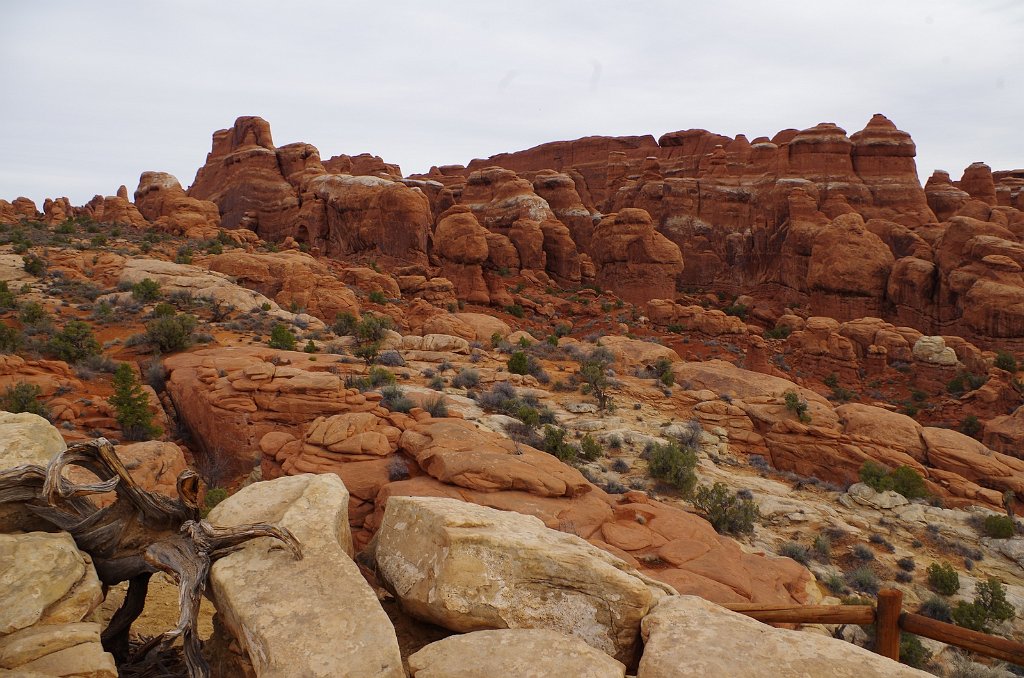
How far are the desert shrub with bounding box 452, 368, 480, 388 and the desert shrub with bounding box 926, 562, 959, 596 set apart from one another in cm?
1038

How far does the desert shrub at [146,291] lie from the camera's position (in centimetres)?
1827

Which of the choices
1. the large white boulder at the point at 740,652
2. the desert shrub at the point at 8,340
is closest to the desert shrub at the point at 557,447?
the large white boulder at the point at 740,652

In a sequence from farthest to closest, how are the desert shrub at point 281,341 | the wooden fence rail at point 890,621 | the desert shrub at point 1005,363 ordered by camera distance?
the desert shrub at point 1005,363 → the desert shrub at point 281,341 → the wooden fence rail at point 890,621

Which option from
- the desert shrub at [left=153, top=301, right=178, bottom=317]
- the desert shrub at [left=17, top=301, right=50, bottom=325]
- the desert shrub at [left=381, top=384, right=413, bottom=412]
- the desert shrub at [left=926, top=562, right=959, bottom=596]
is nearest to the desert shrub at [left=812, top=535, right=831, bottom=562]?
the desert shrub at [left=926, top=562, right=959, bottom=596]

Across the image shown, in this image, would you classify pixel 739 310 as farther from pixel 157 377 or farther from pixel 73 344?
pixel 73 344

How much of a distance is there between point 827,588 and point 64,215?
188ft

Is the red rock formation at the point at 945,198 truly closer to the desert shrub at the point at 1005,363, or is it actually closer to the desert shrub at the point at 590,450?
the desert shrub at the point at 1005,363

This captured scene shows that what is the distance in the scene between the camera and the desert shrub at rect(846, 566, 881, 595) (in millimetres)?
8398

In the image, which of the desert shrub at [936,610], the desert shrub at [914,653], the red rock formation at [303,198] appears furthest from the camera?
the red rock formation at [303,198]

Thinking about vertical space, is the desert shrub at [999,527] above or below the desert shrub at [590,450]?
below

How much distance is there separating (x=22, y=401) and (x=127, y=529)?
678 centimetres

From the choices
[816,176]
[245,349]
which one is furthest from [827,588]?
[816,176]

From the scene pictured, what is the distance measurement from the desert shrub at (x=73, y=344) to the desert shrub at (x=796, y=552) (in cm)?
1597

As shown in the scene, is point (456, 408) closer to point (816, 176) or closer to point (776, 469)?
point (776, 469)
